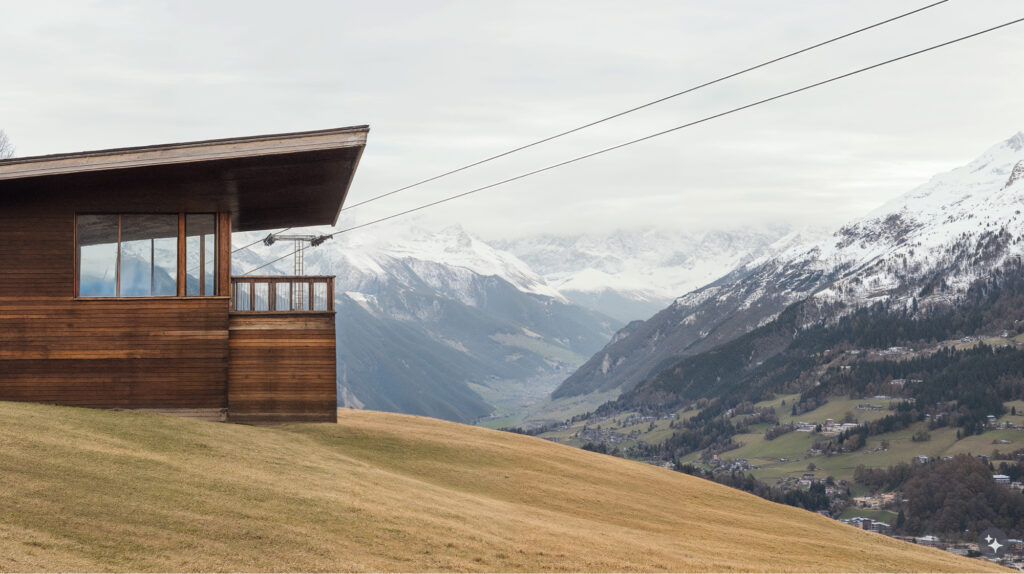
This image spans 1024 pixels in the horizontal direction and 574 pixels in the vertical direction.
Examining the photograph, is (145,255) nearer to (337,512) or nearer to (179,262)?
(179,262)

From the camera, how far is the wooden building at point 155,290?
33.0 metres

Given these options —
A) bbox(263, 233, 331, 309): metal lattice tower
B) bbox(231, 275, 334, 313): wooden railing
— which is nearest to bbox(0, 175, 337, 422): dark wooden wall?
bbox(231, 275, 334, 313): wooden railing

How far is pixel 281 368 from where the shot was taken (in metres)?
36.3

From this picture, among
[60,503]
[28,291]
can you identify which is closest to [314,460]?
[60,503]

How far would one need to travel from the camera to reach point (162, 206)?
115 ft

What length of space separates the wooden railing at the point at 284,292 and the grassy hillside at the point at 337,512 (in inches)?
198

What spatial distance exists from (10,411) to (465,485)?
14.6 metres

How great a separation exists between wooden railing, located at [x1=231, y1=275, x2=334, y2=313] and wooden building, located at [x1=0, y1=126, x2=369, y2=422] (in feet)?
0.56

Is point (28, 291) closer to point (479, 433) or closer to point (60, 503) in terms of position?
point (60, 503)

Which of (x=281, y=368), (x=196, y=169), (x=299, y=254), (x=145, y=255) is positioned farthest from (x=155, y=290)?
(x=299, y=254)

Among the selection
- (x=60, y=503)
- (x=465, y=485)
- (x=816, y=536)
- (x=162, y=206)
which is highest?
(x=162, y=206)

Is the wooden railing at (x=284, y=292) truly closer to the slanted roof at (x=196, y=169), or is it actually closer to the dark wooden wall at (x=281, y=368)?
the dark wooden wall at (x=281, y=368)

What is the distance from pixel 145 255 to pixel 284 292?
20.5ft

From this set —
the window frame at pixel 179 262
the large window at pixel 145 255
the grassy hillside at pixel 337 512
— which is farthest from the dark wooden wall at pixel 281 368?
the large window at pixel 145 255
